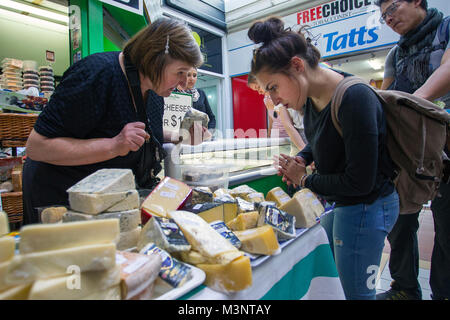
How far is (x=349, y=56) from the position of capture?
18.6ft

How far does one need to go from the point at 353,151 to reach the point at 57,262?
3.45 ft

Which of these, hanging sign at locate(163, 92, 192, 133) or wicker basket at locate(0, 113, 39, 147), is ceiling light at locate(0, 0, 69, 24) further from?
wicker basket at locate(0, 113, 39, 147)

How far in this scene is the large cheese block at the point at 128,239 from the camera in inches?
34.6

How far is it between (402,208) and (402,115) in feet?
1.53

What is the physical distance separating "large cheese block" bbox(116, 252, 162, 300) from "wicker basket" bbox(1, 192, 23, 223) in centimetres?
259

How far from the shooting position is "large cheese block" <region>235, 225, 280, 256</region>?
88 centimetres

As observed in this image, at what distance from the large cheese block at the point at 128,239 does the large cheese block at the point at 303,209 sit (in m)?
0.68

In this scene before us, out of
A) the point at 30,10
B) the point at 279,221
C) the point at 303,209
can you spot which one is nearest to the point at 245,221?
the point at 279,221

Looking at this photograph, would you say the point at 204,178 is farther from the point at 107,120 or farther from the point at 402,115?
the point at 402,115

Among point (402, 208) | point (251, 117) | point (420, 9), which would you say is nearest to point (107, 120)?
point (402, 208)

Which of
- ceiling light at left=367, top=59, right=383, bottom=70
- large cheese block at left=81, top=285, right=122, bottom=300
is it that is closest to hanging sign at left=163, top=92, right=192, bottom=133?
large cheese block at left=81, top=285, right=122, bottom=300

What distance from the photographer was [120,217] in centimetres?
87

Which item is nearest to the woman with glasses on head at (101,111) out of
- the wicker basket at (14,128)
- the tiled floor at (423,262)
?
the wicker basket at (14,128)

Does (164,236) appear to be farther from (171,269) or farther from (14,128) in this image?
(14,128)
